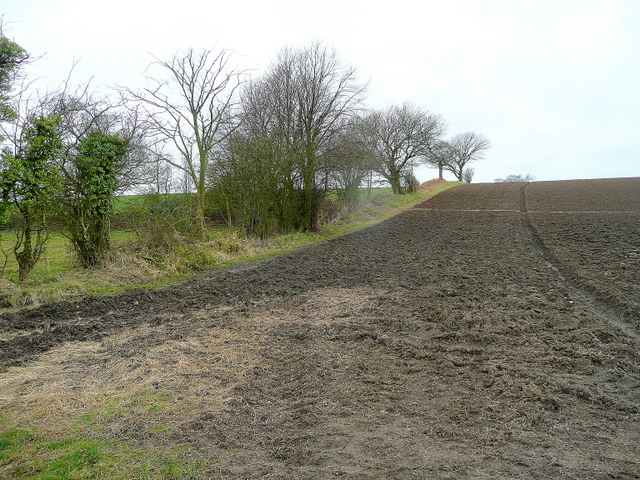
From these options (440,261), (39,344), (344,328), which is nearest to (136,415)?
(39,344)

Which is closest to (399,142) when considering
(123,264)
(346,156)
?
(346,156)

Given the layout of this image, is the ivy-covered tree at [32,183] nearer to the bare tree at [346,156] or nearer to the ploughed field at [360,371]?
the ploughed field at [360,371]

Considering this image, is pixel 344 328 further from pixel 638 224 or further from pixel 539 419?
pixel 638 224

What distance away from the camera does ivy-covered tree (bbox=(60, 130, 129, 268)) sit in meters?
10.5

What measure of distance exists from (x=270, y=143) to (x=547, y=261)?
10.2 m

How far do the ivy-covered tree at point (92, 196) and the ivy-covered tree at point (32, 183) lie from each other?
0.80 metres

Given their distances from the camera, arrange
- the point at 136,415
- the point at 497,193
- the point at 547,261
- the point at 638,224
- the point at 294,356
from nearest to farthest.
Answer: the point at 136,415
the point at 294,356
the point at 547,261
the point at 638,224
the point at 497,193

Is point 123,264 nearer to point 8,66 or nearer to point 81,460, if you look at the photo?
point 8,66

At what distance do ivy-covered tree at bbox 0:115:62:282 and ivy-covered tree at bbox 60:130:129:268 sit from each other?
80 centimetres

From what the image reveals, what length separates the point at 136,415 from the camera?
4188mm

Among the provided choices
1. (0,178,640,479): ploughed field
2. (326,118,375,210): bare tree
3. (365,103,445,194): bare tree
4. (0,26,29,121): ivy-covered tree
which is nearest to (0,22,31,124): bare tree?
(0,26,29,121): ivy-covered tree

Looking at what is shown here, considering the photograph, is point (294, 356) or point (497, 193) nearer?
point (294, 356)

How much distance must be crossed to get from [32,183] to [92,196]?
170 centimetres

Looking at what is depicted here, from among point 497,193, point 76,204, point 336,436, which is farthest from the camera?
point 497,193
